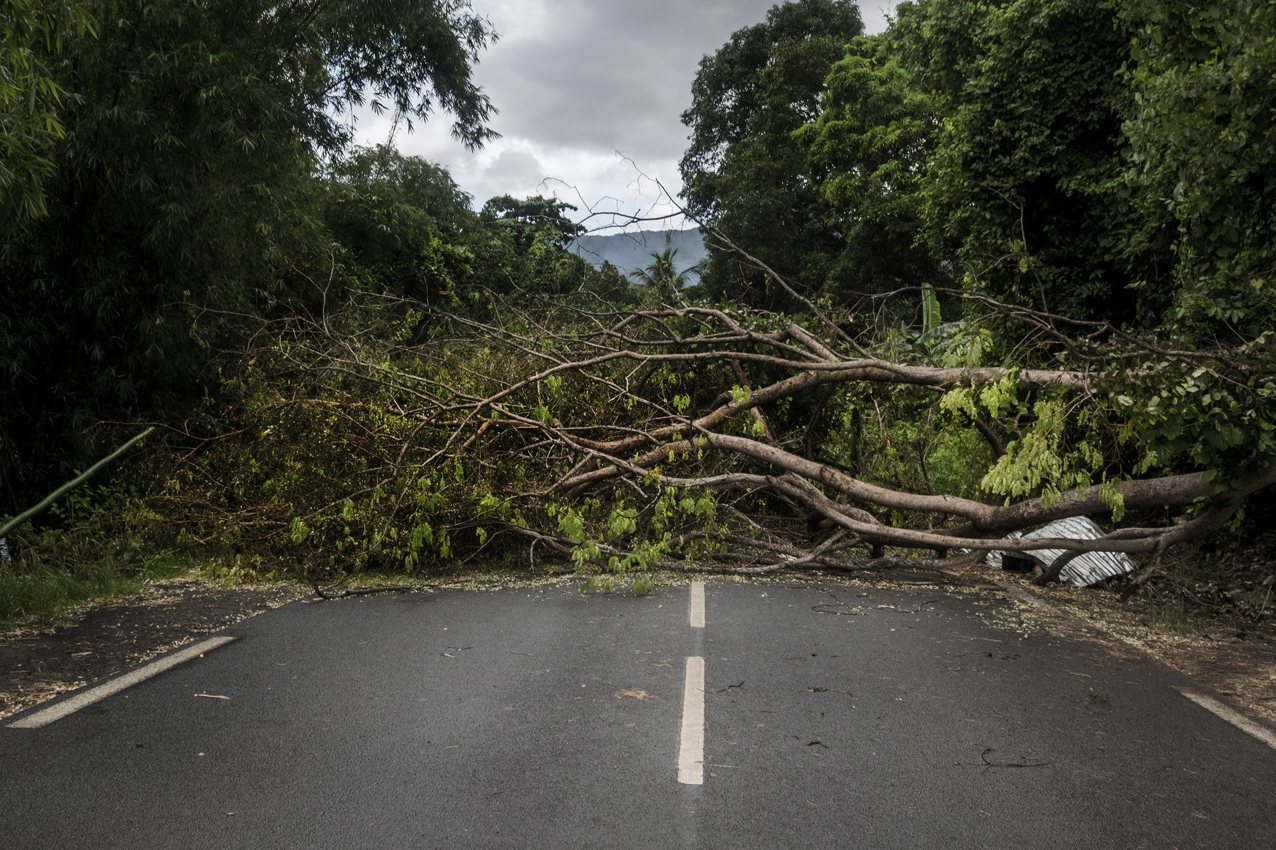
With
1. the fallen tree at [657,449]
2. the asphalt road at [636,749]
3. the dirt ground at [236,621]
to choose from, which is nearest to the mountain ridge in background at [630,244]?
the fallen tree at [657,449]

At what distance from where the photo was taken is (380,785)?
11.9 feet

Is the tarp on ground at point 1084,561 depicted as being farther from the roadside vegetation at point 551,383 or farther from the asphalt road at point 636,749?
the asphalt road at point 636,749

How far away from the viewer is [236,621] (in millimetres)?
6742

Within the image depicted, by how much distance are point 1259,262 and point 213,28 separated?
35.1 ft

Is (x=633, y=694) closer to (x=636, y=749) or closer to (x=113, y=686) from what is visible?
(x=636, y=749)

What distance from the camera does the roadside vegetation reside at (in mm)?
6984

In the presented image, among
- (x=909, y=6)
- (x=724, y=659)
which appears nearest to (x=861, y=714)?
(x=724, y=659)

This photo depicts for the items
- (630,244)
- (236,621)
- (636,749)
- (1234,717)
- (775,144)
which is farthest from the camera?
(775,144)

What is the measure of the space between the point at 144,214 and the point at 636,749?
8.14 metres

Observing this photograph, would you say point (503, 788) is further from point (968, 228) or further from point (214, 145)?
point (968, 228)

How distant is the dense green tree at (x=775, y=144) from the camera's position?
3416 centimetres

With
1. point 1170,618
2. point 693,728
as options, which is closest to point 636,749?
point 693,728

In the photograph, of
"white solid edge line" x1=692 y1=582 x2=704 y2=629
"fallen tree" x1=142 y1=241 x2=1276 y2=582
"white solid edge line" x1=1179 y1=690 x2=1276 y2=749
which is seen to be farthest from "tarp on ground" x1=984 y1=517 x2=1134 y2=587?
"white solid edge line" x1=1179 y1=690 x2=1276 y2=749

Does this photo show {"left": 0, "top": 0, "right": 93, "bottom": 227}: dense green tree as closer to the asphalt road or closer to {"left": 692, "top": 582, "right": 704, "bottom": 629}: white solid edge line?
the asphalt road
